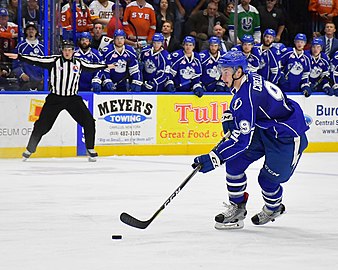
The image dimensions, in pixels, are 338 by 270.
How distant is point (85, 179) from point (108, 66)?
2.75 metres

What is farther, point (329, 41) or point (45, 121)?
point (329, 41)

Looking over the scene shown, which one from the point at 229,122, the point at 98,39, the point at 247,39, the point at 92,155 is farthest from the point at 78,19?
the point at 229,122

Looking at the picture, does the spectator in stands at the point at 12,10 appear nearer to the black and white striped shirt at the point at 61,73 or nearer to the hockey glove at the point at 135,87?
the black and white striped shirt at the point at 61,73

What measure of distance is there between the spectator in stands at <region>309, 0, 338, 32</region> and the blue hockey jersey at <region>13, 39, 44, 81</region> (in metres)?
4.64

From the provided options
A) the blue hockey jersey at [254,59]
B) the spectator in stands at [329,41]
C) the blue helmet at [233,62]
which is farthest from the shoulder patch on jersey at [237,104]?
the spectator in stands at [329,41]

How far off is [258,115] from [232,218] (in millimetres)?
679

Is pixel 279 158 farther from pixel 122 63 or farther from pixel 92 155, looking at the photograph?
pixel 122 63

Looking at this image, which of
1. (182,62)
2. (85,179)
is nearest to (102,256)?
(85,179)

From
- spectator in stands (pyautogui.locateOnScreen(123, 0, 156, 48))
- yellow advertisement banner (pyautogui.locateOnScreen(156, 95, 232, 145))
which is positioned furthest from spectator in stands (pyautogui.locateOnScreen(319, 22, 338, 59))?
spectator in stands (pyautogui.locateOnScreen(123, 0, 156, 48))

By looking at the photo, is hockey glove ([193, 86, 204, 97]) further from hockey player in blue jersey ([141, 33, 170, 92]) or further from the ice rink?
the ice rink

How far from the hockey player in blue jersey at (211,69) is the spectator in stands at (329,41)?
5.78ft

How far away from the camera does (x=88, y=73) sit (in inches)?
456

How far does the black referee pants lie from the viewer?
10.6m

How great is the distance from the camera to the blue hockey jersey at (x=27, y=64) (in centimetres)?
1117
